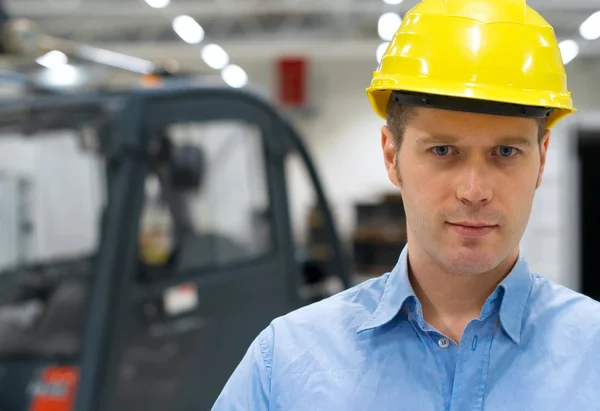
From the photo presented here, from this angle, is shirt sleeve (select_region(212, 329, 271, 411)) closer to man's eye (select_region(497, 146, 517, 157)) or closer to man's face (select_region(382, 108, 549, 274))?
man's face (select_region(382, 108, 549, 274))

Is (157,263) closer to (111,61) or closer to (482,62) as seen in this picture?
(111,61)

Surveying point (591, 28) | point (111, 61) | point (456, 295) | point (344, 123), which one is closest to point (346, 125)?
point (344, 123)

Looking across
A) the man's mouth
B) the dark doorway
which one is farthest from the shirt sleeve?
the dark doorway

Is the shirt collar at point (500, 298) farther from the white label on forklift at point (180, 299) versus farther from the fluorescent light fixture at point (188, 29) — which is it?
the fluorescent light fixture at point (188, 29)

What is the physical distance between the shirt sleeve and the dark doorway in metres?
3.04

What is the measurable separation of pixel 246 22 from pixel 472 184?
1225 cm

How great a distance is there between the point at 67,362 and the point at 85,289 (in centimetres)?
39

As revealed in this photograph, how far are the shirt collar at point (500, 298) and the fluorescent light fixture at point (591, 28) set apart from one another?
435 inches

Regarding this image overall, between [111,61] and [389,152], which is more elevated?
[111,61]

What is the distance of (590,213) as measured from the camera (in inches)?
164

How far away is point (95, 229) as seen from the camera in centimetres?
354

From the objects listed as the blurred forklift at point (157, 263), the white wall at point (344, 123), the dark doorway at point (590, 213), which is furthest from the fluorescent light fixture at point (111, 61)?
the white wall at point (344, 123)

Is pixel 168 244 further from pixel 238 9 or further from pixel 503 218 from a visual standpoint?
pixel 238 9

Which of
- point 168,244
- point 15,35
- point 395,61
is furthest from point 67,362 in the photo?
point 395,61
